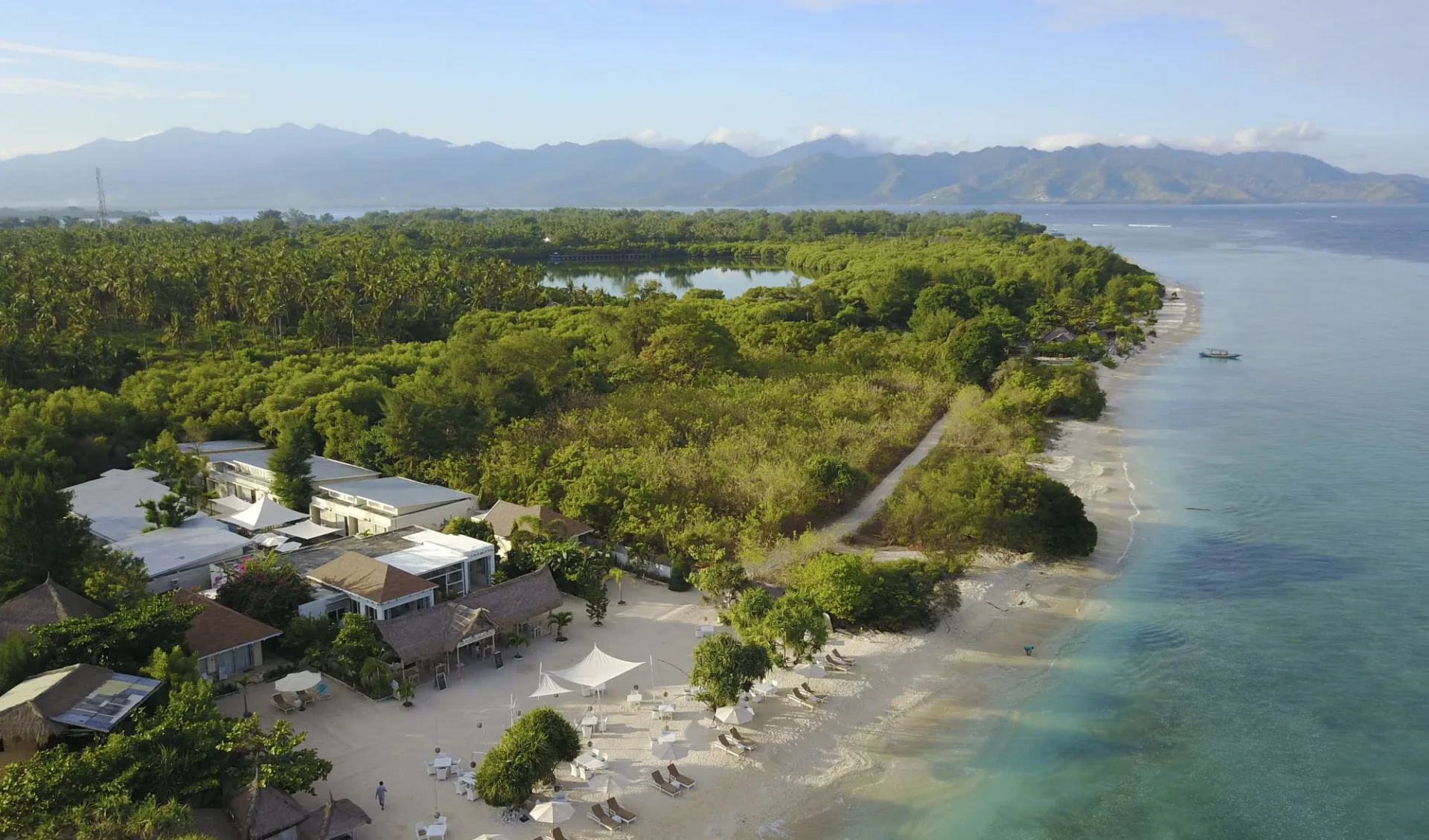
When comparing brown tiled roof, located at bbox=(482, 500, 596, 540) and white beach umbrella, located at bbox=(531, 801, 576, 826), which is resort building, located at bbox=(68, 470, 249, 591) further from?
white beach umbrella, located at bbox=(531, 801, 576, 826)

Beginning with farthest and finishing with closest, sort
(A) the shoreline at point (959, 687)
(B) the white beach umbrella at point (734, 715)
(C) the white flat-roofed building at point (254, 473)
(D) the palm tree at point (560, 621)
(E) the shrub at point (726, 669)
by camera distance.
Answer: (C) the white flat-roofed building at point (254, 473) → (D) the palm tree at point (560, 621) → (B) the white beach umbrella at point (734, 715) → (E) the shrub at point (726, 669) → (A) the shoreline at point (959, 687)

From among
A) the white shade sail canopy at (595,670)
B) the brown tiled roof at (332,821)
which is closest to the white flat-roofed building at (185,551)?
the white shade sail canopy at (595,670)

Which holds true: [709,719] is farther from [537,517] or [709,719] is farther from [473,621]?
[537,517]

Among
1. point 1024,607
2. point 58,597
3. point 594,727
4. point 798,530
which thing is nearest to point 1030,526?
point 1024,607

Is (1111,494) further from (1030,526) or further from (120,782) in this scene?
(120,782)

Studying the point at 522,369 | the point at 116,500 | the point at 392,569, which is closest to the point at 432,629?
the point at 392,569

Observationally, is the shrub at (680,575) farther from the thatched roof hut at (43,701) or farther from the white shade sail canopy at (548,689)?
the thatched roof hut at (43,701)
